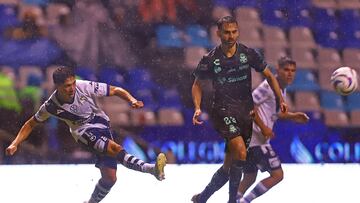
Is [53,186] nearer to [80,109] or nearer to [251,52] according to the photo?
[80,109]

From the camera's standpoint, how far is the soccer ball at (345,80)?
735 centimetres

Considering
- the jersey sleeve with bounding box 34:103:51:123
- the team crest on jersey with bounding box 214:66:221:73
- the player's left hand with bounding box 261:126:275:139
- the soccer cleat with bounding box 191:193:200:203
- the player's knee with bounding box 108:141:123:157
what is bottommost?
the soccer cleat with bounding box 191:193:200:203

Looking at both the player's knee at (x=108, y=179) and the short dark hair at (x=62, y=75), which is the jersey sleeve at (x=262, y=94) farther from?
the short dark hair at (x=62, y=75)

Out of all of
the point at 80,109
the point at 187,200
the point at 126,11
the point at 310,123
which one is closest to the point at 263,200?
the point at 187,200

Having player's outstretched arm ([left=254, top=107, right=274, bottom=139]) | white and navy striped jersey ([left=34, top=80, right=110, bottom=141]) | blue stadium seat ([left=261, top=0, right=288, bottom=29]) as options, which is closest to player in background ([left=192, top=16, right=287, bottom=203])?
player's outstretched arm ([left=254, top=107, right=274, bottom=139])

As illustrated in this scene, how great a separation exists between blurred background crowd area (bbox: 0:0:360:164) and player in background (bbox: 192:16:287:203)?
5.88ft

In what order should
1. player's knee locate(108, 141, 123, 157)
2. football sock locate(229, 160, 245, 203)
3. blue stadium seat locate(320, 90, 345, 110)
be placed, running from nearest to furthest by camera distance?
football sock locate(229, 160, 245, 203), player's knee locate(108, 141, 123, 157), blue stadium seat locate(320, 90, 345, 110)

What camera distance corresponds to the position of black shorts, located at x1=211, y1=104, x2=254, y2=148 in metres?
5.55

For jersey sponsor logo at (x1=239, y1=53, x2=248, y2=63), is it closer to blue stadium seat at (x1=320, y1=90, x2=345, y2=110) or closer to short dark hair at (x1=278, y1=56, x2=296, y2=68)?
Answer: short dark hair at (x1=278, y1=56, x2=296, y2=68)

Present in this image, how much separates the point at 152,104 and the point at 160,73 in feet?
1.11

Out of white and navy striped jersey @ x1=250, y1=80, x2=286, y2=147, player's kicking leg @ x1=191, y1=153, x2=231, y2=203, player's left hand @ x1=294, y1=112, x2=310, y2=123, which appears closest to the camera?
player's kicking leg @ x1=191, y1=153, x2=231, y2=203

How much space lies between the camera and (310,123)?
8148 mm

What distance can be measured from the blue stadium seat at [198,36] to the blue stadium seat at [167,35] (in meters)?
0.13

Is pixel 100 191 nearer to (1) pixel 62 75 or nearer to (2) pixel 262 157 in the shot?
(1) pixel 62 75
